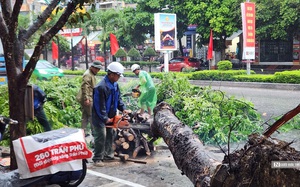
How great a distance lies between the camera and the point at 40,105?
23.0 ft

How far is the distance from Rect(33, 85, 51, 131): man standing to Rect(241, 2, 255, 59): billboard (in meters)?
15.5


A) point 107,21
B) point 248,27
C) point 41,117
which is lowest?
point 41,117

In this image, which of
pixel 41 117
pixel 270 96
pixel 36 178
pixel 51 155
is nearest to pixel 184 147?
pixel 51 155

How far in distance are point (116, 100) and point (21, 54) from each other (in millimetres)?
1877

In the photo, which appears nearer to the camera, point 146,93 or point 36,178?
point 36,178

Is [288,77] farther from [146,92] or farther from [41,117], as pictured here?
[41,117]

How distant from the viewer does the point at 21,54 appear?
5.22m

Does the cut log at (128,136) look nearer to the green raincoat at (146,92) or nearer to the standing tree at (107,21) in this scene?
the green raincoat at (146,92)

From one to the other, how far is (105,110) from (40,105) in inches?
56.5

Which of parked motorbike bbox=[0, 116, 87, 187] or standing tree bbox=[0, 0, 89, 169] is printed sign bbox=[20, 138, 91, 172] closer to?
parked motorbike bbox=[0, 116, 87, 187]

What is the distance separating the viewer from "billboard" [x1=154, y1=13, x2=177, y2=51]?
21.6 metres

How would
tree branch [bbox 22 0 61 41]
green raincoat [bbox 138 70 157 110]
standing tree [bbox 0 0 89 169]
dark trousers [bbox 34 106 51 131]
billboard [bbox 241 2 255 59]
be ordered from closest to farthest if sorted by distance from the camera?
standing tree [bbox 0 0 89 169] → tree branch [bbox 22 0 61 41] → dark trousers [bbox 34 106 51 131] → green raincoat [bbox 138 70 157 110] → billboard [bbox 241 2 255 59]

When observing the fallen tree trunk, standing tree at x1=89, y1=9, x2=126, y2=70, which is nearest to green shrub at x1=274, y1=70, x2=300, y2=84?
the fallen tree trunk

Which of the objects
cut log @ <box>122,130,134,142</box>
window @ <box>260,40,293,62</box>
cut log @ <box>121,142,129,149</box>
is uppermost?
window @ <box>260,40,293,62</box>
